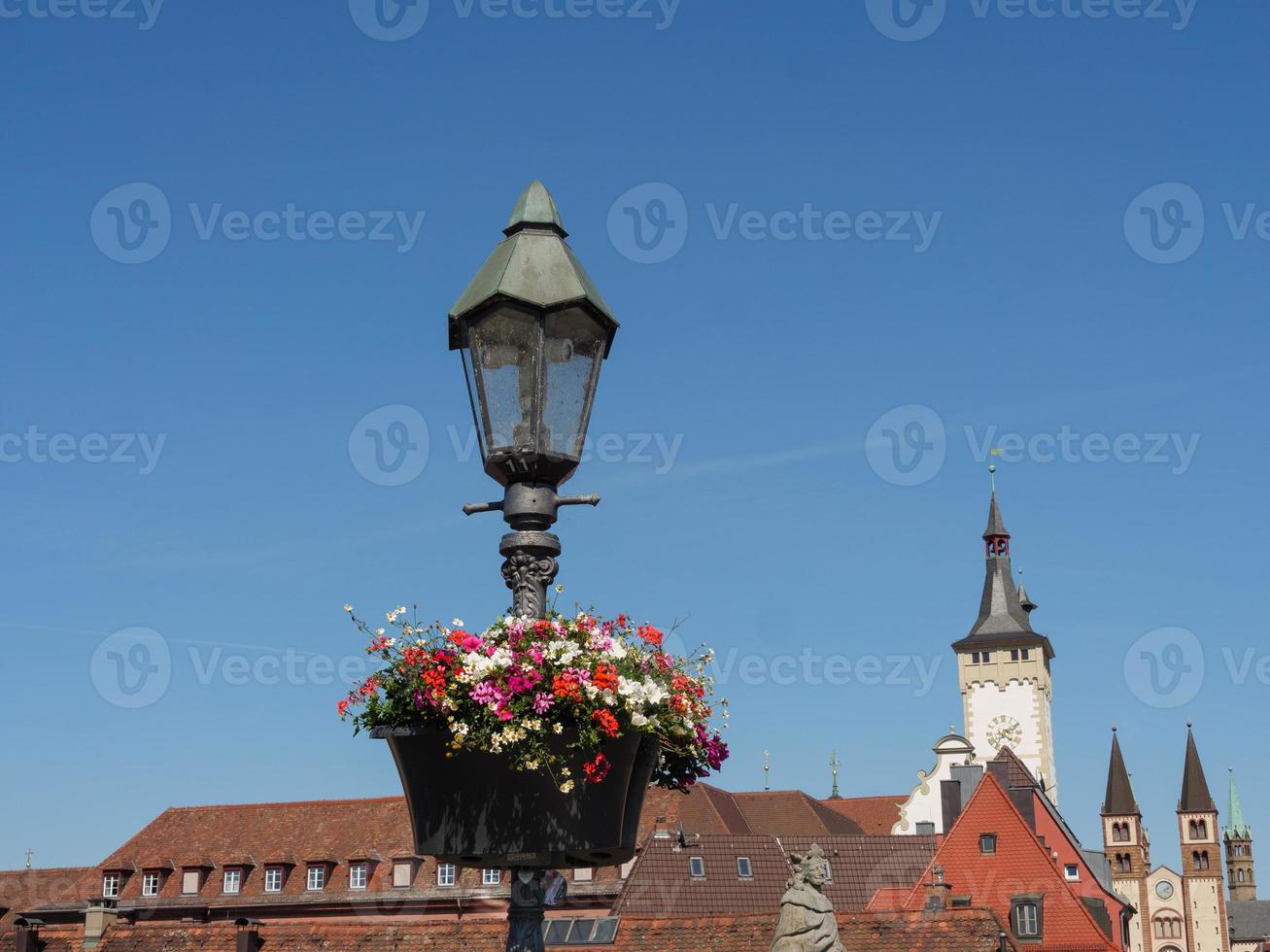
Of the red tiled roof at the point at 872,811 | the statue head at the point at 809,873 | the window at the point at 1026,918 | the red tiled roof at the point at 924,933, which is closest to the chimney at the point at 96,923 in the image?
the red tiled roof at the point at 924,933

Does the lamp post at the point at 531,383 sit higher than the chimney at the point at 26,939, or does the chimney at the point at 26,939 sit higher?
the lamp post at the point at 531,383

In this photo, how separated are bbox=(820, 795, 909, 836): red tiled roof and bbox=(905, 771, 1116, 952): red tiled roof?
3416 centimetres

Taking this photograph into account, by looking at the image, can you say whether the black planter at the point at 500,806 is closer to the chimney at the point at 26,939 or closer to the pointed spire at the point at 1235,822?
the chimney at the point at 26,939

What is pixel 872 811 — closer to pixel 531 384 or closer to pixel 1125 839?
pixel 1125 839

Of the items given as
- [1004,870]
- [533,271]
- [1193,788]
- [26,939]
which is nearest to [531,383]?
[533,271]

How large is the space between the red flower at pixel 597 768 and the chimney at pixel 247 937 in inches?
1018

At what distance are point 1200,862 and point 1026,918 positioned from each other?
10915cm

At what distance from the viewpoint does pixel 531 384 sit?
5246mm

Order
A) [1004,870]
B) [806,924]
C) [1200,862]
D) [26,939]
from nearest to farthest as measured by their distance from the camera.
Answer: [806,924] → [26,939] → [1004,870] → [1200,862]

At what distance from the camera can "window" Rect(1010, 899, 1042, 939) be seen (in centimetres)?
3872

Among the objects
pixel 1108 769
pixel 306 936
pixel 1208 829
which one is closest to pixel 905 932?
pixel 306 936

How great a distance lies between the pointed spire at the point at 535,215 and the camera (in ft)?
18.1

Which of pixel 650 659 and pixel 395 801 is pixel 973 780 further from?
pixel 650 659

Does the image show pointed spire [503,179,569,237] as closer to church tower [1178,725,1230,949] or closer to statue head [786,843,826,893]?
statue head [786,843,826,893]
